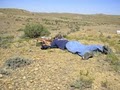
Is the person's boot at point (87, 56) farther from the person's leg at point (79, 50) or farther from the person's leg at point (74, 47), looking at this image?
the person's leg at point (74, 47)

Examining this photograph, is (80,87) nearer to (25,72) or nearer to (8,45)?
(25,72)

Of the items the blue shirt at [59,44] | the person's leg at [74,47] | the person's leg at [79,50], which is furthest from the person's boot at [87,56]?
the blue shirt at [59,44]

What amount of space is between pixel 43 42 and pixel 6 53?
1766 mm

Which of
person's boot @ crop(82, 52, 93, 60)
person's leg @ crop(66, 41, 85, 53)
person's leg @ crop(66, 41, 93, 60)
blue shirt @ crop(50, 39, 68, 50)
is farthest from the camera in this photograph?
blue shirt @ crop(50, 39, 68, 50)

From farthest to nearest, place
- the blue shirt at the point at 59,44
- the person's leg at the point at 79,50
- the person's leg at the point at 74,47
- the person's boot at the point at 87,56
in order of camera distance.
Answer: the blue shirt at the point at 59,44
the person's leg at the point at 74,47
the person's leg at the point at 79,50
the person's boot at the point at 87,56

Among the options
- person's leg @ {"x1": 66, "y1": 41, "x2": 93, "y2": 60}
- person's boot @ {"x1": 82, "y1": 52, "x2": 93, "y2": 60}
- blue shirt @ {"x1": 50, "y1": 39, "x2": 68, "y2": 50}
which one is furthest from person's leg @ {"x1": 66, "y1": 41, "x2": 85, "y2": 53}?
person's boot @ {"x1": 82, "y1": 52, "x2": 93, "y2": 60}

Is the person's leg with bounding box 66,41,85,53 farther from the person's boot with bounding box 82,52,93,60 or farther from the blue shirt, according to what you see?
the person's boot with bounding box 82,52,93,60

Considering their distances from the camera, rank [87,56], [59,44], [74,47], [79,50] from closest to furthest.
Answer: [87,56] → [79,50] → [74,47] → [59,44]

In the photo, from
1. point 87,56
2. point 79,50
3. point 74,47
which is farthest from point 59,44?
point 87,56

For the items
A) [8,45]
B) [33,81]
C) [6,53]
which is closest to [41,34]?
[8,45]

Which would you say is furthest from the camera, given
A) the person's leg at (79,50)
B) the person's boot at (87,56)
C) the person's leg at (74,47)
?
the person's leg at (74,47)

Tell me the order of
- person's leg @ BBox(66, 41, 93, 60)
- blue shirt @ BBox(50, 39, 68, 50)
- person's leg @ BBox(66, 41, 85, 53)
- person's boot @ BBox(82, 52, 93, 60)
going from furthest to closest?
blue shirt @ BBox(50, 39, 68, 50) → person's leg @ BBox(66, 41, 85, 53) → person's leg @ BBox(66, 41, 93, 60) → person's boot @ BBox(82, 52, 93, 60)

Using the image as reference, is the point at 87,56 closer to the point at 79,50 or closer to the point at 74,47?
the point at 79,50

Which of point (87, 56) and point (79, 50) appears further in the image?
point (79, 50)
